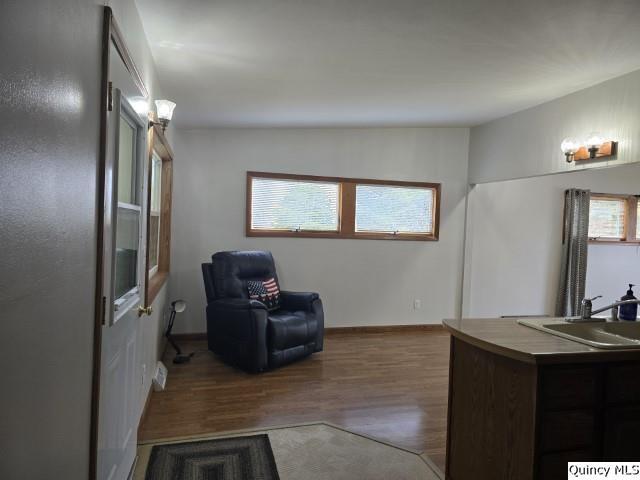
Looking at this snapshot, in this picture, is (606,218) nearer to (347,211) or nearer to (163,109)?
(347,211)

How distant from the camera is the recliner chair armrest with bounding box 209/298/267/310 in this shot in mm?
3648

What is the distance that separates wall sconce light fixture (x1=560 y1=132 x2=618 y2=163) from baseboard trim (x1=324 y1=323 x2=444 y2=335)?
8.66 ft

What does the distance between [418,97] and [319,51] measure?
4.84 ft

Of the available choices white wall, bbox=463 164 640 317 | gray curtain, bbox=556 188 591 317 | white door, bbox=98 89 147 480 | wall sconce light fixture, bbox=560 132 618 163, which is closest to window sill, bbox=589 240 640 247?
gray curtain, bbox=556 188 591 317

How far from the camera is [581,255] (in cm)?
551

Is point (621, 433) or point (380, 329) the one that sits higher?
point (621, 433)

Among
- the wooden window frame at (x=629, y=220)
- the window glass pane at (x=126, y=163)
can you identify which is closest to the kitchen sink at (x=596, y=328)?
the window glass pane at (x=126, y=163)

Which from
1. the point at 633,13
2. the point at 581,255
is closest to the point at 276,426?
the point at 633,13

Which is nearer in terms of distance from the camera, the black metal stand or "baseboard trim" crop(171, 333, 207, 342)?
the black metal stand

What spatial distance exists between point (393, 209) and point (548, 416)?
380 centimetres

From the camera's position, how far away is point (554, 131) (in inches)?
154

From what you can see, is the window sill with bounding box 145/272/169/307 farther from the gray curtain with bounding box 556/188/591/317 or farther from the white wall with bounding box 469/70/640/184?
the gray curtain with bounding box 556/188/591/317

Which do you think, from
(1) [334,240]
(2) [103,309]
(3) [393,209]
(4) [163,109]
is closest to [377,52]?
(4) [163,109]

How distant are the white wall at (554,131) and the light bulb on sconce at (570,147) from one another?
0.08 meters
